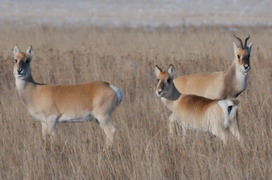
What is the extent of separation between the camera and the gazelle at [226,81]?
31.5 feet

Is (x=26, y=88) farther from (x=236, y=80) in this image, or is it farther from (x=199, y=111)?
(x=236, y=80)

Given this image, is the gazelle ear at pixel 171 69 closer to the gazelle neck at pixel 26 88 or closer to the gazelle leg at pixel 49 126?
the gazelle leg at pixel 49 126

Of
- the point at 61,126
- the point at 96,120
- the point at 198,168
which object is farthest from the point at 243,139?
the point at 61,126

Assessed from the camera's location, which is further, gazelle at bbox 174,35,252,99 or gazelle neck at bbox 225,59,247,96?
gazelle neck at bbox 225,59,247,96

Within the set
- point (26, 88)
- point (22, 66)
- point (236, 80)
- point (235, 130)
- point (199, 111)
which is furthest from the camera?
point (236, 80)

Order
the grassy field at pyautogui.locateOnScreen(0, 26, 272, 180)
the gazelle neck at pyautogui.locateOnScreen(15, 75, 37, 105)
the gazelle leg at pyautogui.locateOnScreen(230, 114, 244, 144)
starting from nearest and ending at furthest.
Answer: the grassy field at pyautogui.locateOnScreen(0, 26, 272, 180) → the gazelle leg at pyautogui.locateOnScreen(230, 114, 244, 144) → the gazelle neck at pyautogui.locateOnScreen(15, 75, 37, 105)

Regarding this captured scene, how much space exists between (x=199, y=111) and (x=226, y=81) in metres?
1.65

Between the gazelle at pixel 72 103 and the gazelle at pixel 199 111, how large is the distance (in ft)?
1.91

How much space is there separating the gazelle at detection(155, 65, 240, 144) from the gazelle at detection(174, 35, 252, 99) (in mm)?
1032

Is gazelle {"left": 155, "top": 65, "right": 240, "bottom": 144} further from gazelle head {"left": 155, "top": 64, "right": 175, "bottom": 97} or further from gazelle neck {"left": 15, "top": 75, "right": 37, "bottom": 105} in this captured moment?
gazelle neck {"left": 15, "top": 75, "right": 37, "bottom": 105}

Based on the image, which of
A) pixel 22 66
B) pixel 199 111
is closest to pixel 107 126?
pixel 199 111

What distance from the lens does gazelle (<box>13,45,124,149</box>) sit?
Result: 338 inches

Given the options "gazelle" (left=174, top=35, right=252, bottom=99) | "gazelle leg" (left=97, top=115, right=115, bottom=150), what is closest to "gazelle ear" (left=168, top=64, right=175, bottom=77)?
"gazelle leg" (left=97, top=115, right=115, bottom=150)

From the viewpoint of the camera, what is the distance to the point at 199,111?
27.2 ft
